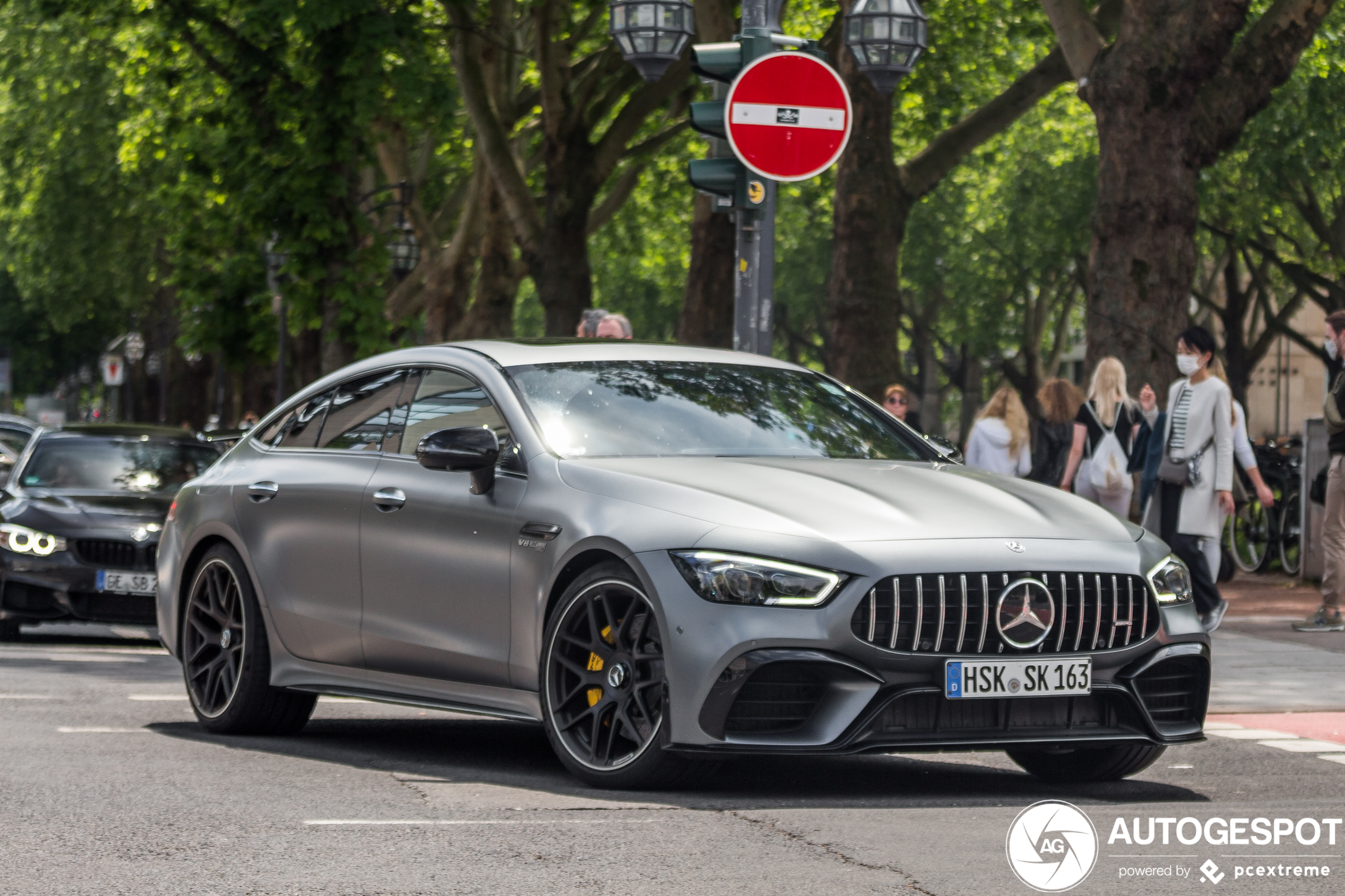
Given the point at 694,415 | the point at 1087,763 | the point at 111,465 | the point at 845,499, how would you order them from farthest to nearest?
the point at 111,465 < the point at 694,415 < the point at 1087,763 < the point at 845,499

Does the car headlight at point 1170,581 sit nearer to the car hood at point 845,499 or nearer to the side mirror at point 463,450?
the car hood at point 845,499

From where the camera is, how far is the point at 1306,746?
8.91 m

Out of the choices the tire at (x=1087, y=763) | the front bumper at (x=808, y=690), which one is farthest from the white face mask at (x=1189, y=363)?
the front bumper at (x=808, y=690)

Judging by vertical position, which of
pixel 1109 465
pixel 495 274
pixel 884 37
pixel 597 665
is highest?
pixel 884 37

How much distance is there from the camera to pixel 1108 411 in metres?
14.2

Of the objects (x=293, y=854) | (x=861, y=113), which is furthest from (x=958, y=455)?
(x=861, y=113)

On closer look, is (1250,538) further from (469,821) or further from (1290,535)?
(469,821)

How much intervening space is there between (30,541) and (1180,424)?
24.1 ft

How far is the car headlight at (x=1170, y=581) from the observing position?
7.05 metres

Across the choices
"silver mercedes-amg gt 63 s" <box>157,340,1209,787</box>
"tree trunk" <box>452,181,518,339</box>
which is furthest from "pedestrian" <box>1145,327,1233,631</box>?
"tree trunk" <box>452,181,518,339</box>

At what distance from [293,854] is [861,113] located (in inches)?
633

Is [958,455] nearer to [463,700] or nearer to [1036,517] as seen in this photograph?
[1036,517]

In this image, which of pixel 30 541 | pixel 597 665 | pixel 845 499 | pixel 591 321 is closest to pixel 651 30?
pixel 591 321

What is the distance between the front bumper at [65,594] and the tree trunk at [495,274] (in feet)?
49.4
